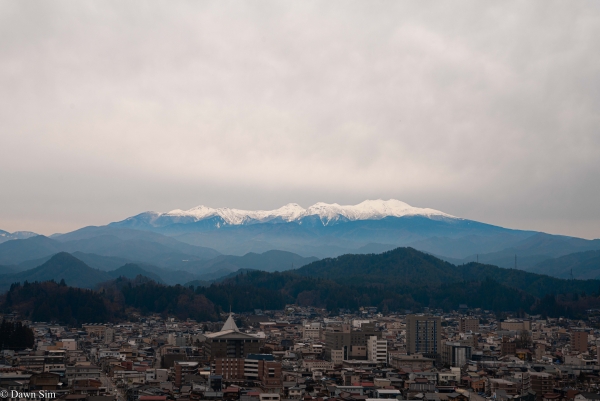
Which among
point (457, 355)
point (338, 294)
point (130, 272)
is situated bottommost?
point (457, 355)

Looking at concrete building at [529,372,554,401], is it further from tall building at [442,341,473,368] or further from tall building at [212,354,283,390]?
tall building at [442,341,473,368]

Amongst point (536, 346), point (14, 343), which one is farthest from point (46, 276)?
point (536, 346)

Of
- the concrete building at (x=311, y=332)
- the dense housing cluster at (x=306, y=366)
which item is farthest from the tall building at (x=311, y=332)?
the dense housing cluster at (x=306, y=366)

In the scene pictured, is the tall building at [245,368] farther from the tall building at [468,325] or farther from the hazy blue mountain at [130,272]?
the hazy blue mountain at [130,272]

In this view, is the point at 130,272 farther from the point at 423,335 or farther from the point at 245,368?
the point at 245,368

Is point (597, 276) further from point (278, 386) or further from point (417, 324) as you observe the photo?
point (278, 386)

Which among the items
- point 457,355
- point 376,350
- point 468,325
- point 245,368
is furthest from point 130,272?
point 245,368
